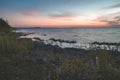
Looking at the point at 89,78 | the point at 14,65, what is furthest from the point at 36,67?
the point at 89,78

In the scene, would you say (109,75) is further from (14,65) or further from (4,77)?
(14,65)

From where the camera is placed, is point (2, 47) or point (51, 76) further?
point (2, 47)

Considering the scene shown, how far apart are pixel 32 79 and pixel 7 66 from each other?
2.15m

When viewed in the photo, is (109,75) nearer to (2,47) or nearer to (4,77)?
(4,77)

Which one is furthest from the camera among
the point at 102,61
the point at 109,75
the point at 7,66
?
the point at 7,66

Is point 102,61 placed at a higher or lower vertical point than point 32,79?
higher

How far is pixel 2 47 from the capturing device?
12.7 metres

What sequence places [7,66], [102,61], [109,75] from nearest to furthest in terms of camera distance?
[109,75] → [102,61] → [7,66]

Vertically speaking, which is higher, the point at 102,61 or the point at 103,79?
the point at 102,61

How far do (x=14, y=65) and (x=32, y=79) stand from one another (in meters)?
2.30

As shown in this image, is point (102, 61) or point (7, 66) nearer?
point (102, 61)

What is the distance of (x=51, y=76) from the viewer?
6918 mm

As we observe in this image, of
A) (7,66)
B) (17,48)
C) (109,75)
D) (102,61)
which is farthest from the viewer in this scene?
(17,48)

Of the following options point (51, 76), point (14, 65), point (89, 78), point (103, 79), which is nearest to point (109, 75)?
point (103, 79)
